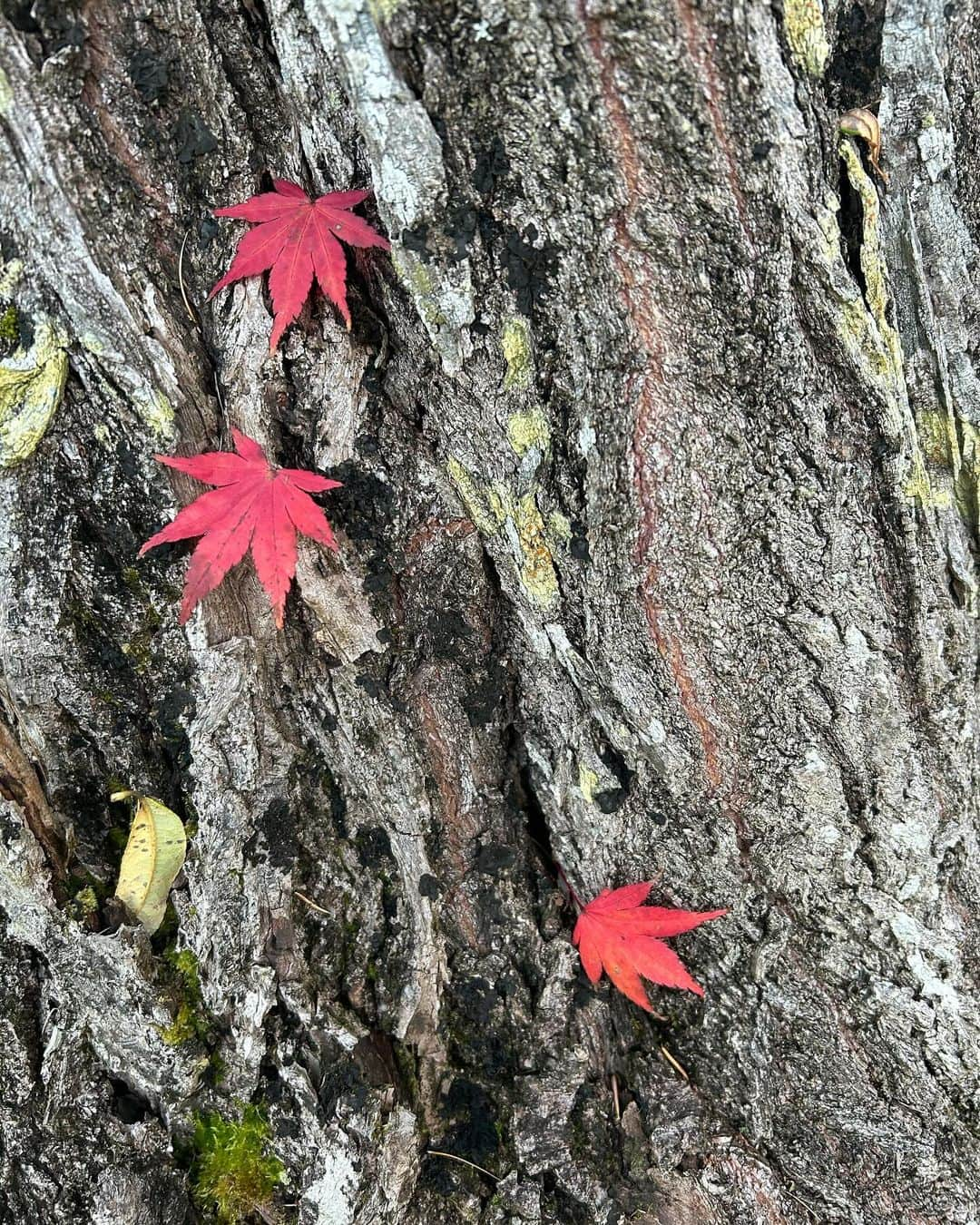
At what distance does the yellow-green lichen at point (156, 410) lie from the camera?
1.85m

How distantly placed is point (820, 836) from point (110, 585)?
172 cm

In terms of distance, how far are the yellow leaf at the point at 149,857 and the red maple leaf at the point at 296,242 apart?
3.71 feet

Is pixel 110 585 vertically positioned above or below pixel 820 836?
above

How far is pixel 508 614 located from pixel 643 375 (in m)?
0.64

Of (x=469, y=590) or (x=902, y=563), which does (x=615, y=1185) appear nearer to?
(x=469, y=590)

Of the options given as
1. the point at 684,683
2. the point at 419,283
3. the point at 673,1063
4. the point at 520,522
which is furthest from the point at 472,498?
the point at 673,1063

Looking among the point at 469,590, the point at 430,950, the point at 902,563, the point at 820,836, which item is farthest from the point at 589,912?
the point at 902,563

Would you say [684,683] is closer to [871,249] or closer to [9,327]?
[871,249]

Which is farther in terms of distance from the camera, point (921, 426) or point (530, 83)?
point (921, 426)

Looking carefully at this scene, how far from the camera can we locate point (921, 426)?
6.52 ft

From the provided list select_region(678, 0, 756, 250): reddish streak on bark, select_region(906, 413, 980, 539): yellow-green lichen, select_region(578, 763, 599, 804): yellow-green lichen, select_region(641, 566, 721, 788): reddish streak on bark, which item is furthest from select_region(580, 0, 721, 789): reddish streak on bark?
select_region(906, 413, 980, 539): yellow-green lichen

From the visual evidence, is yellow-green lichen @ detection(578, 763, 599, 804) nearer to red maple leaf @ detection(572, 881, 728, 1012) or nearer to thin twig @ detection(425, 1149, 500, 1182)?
red maple leaf @ detection(572, 881, 728, 1012)

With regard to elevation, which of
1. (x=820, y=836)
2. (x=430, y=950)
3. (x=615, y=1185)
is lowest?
(x=615, y=1185)

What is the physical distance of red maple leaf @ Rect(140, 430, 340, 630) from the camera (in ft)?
5.76
